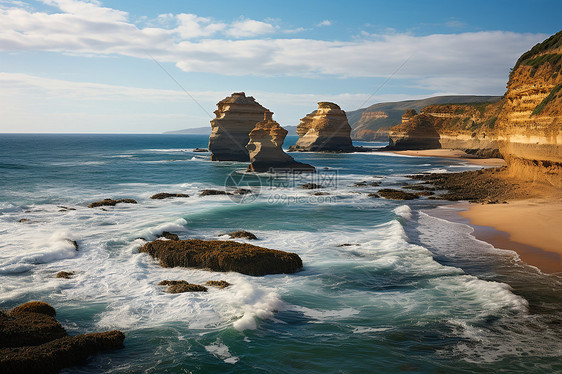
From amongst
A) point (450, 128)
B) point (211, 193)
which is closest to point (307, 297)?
point (211, 193)

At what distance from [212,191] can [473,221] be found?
61.5 ft

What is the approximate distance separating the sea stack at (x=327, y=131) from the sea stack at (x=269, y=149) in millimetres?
43821

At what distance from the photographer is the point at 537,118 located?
26.0 meters

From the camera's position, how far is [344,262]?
Result: 14.5m

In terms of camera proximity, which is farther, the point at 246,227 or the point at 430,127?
the point at 430,127

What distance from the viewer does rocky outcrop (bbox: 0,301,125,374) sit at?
7.32m

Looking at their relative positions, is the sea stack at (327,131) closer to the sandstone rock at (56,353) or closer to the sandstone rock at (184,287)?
the sandstone rock at (184,287)

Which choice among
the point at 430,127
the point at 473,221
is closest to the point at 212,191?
the point at 473,221

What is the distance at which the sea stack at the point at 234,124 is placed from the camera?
6056cm

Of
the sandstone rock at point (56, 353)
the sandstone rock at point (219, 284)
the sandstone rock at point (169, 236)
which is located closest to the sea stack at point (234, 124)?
the sandstone rock at point (169, 236)

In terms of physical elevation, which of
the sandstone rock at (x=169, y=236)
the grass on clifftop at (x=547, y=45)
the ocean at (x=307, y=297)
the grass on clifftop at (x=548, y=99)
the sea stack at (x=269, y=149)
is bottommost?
the ocean at (x=307, y=297)

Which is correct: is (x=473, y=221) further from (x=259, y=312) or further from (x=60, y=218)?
(x=60, y=218)

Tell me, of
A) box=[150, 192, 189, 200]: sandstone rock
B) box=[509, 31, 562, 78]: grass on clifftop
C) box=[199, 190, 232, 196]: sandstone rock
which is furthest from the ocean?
box=[509, 31, 562, 78]: grass on clifftop

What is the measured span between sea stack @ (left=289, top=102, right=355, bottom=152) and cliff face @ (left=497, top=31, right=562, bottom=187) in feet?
188
